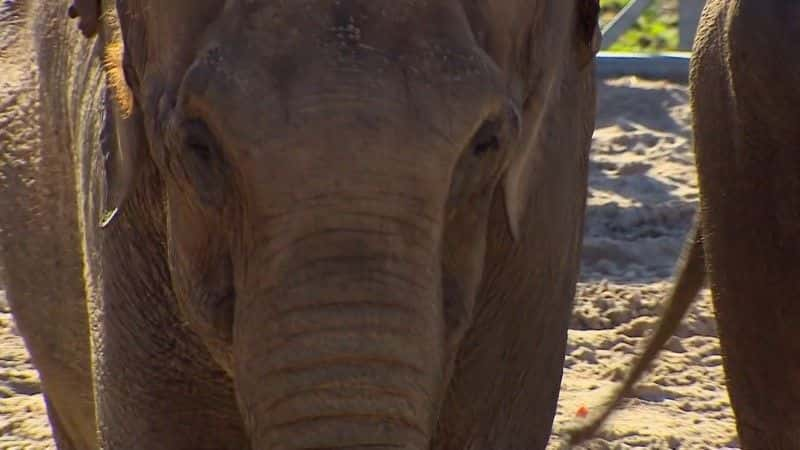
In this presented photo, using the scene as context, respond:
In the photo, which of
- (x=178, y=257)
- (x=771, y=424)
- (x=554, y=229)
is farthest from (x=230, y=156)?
(x=771, y=424)

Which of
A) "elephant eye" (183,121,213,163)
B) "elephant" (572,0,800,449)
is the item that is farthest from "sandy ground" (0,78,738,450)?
"elephant eye" (183,121,213,163)

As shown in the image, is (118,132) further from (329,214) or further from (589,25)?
(589,25)

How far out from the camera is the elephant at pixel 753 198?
3834 millimetres

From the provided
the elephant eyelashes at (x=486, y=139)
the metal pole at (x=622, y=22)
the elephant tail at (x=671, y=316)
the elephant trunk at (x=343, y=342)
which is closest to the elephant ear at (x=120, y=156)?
the elephant trunk at (x=343, y=342)

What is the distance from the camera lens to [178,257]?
3.09m

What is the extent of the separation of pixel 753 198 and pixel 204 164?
4.42ft

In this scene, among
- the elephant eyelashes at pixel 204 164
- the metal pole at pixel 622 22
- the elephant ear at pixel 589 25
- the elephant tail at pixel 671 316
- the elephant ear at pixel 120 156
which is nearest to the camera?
the elephant eyelashes at pixel 204 164

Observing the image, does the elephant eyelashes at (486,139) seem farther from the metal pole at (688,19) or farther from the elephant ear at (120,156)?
the metal pole at (688,19)

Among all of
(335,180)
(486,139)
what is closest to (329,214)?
(335,180)

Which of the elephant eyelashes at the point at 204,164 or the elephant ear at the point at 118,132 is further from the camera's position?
the elephant ear at the point at 118,132

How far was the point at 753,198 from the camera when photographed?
3918 mm

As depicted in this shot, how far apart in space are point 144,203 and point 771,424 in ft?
4.42

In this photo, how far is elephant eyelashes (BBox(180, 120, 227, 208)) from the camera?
287 cm

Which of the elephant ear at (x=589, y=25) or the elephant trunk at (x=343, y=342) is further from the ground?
the elephant ear at (x=589, y=25)
